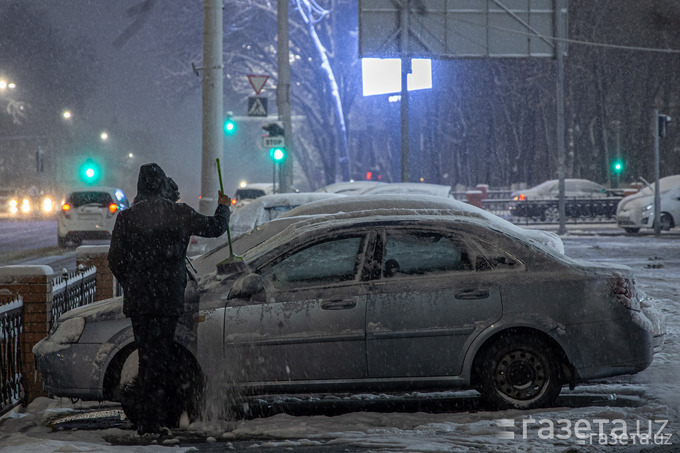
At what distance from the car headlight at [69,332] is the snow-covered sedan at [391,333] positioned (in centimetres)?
1

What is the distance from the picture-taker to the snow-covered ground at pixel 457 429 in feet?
17.6

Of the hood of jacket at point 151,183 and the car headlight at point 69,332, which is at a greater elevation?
the hood of jacket at point 151,183

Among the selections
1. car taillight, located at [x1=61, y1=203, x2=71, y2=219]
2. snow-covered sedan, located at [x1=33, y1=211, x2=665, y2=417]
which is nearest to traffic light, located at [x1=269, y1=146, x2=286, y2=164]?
car taillight, located at [x1=61, y1=203, x2=71, y2=219]

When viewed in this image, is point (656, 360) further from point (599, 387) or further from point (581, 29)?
point (581, 29)

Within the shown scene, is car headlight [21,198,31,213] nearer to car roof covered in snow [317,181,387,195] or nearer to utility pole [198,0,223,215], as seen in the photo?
car roof covered in snow [317,181,387,195]

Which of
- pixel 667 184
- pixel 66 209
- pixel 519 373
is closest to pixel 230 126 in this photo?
pixel 66 209

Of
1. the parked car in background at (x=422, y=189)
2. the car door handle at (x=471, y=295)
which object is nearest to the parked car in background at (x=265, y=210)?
the parked car in background at (x=422, y=189)

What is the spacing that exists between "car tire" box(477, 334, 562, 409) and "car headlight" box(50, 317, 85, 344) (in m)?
2.83

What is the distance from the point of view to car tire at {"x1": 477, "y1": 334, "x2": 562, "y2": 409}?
612 centimetres

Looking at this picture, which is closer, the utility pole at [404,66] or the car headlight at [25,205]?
the utility pole at [404,66]

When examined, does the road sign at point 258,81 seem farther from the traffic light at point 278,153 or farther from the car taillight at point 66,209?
the car taillight at point 66,209

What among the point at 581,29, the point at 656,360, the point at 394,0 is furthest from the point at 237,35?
the point at 656,360

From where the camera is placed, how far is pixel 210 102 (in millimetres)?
12625

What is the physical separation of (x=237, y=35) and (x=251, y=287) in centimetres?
3050
